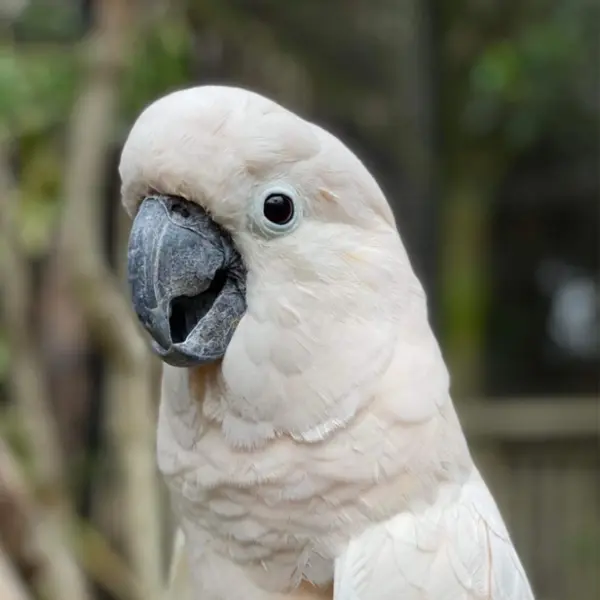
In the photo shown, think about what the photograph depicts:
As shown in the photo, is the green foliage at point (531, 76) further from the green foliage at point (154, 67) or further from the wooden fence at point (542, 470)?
the wooden fence at point (542, 470)

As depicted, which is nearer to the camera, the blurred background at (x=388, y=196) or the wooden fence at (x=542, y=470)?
the blurred background at (x=388, y=196)

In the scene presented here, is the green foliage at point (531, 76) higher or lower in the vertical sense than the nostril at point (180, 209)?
higher

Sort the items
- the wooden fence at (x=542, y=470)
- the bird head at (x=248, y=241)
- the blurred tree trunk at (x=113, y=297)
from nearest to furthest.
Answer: the bird head at (x=248, y=241), the blurred tree trunk at (x=113, y=297), the wooden fence at (x=542, y=470)

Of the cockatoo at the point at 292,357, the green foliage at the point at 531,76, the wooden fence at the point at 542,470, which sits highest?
the green foliage at the point at 531,76

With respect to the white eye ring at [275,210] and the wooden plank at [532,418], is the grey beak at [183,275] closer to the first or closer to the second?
the white eye ring at [275,210]

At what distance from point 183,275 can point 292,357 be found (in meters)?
0.13

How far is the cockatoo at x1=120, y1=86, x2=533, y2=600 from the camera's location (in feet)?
2.38

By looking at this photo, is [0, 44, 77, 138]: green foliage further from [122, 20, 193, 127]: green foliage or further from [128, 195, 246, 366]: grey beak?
[128, 195, 246, 366]: grey beak

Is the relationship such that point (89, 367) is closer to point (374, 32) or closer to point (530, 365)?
point (374, 32)

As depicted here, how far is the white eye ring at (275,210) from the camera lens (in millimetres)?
729

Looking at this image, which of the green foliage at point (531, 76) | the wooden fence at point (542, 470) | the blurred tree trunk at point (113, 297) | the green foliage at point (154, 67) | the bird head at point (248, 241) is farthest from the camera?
the wooden fence at point (542, 470)

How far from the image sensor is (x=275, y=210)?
734 mm

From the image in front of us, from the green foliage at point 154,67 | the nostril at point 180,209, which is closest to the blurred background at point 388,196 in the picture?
the green foliage at point 154,67

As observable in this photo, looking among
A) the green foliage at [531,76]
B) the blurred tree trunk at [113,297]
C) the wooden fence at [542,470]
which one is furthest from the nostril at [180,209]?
the wooden fence at [542,470]
